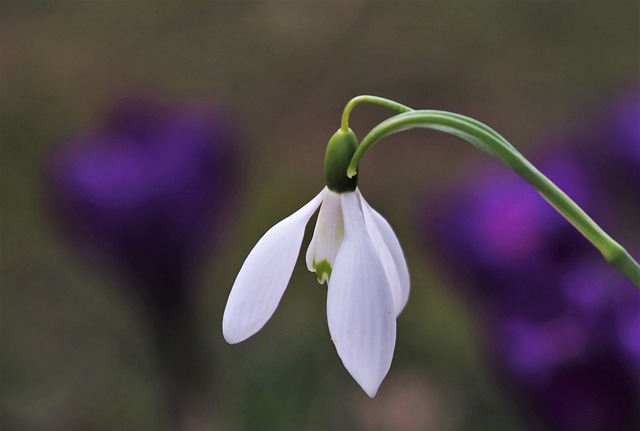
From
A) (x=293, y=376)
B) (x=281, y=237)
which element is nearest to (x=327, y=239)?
(x=281, y=237)

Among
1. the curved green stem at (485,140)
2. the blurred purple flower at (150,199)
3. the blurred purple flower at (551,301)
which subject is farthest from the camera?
the blurred purple flower at (150,199)

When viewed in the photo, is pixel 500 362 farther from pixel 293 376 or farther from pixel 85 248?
pixel 85 248

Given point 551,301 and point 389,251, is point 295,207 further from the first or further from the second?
point 389,251

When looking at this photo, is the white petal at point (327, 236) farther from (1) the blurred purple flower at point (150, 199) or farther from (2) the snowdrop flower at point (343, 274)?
(1) the blurred purple flower at point (150, 199)

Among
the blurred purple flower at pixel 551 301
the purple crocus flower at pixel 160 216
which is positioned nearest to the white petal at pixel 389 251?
the blurred purple flower at pixel 551 301

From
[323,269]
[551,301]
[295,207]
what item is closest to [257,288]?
[323,269]

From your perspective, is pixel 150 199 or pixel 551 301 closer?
pixel 551 301
